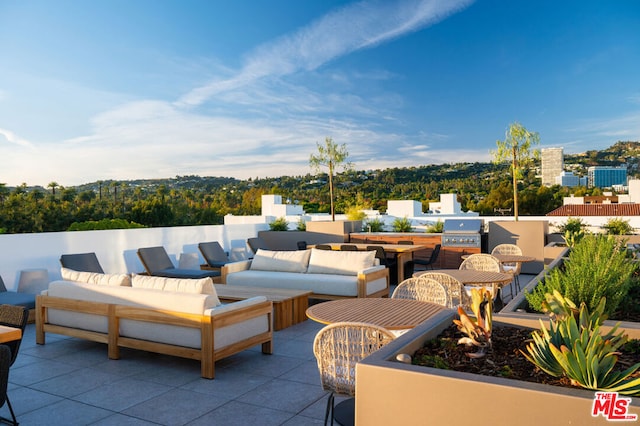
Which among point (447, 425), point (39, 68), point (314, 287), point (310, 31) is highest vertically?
point (310, 31)

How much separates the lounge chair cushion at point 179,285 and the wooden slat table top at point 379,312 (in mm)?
1178

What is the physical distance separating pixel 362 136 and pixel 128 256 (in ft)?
54.9

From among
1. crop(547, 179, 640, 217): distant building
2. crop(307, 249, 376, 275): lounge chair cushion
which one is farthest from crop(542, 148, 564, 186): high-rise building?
crop(307, 249, 376, 275): lounge chair cushion

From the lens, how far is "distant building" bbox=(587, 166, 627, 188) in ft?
108

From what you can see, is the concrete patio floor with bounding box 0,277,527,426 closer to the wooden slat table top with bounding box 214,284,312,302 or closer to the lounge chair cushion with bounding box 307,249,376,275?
the wooden slat table top with bounding box 214,284,312,302

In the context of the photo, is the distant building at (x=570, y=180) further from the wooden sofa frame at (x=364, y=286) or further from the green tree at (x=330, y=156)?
the wooden sofa frame at (x=364, y=286)

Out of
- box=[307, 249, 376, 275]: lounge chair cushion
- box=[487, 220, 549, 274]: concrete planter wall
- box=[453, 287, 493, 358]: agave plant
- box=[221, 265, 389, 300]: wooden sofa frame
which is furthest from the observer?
box=[487, 220, 549, 274]: concrete planter wall

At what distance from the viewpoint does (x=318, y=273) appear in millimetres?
7480

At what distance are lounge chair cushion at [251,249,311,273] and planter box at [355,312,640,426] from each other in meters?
5.72

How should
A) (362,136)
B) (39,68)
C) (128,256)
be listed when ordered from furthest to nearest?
(362,136), (39,68), (128,256)

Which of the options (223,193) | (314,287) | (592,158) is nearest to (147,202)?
(223,193)

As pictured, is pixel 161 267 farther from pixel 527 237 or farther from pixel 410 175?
pixel 410 175

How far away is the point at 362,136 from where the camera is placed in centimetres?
2483

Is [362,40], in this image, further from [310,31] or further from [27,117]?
[27,117]
